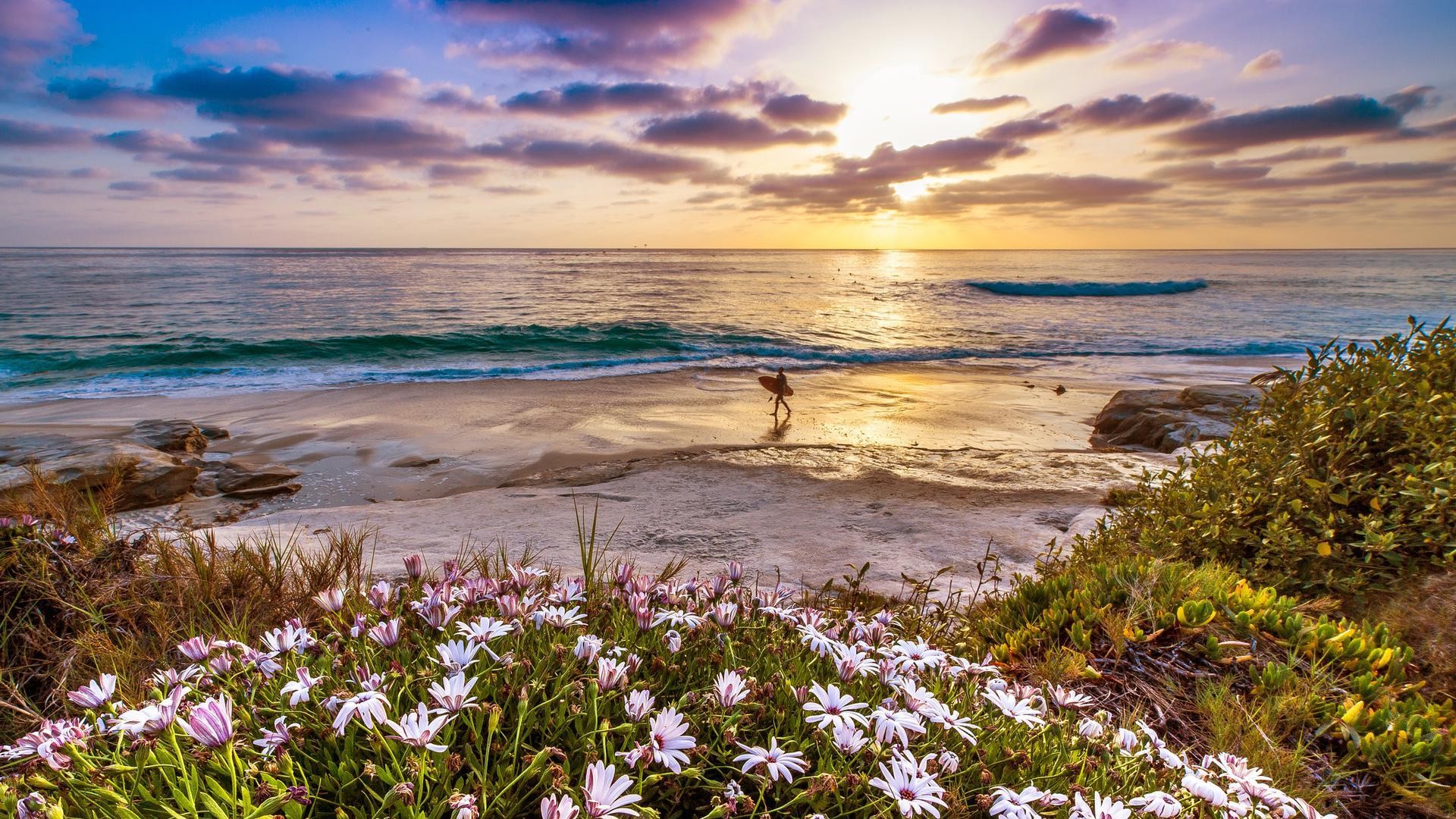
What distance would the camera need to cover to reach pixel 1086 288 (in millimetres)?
50688

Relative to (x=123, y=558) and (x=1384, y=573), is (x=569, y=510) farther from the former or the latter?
(x=1384, y=573)

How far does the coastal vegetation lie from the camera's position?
4.39 feet

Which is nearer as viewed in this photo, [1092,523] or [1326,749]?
[1326,749]

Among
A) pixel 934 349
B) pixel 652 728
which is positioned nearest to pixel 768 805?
pixel 652 728

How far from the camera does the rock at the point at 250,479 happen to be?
7793 millimetres

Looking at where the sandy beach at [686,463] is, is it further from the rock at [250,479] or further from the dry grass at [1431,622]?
the dry grass at [1431,622]

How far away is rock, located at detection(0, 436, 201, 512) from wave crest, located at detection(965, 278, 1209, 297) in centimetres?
4904

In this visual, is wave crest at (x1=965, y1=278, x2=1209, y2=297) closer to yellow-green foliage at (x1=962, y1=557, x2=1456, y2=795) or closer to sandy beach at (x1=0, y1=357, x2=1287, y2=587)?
sandy beach at (x1=0, y1=357, x2=1287, y2=587)

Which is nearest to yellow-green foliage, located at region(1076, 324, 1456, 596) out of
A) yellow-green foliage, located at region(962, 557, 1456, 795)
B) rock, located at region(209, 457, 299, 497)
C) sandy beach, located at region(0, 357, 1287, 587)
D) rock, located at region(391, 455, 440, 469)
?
yellow-green foliage, located at region(962, 557, 1456, 795)

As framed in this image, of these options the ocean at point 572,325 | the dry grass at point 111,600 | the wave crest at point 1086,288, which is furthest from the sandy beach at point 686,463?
the wave crest at point 1086,288

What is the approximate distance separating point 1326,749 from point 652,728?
8.00 ft

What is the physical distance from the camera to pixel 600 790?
111cm

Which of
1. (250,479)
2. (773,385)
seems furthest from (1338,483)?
(250,479)

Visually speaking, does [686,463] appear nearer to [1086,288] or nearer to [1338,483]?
[1338,483]
